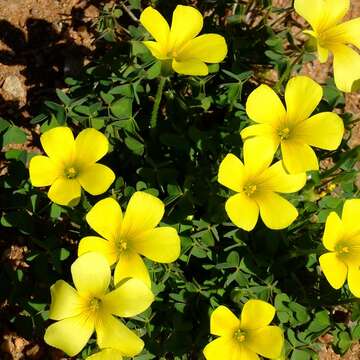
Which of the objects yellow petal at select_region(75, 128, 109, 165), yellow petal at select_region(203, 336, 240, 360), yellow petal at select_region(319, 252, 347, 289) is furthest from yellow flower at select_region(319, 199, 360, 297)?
yellow petal at select_region(75, 128, 109, 165)

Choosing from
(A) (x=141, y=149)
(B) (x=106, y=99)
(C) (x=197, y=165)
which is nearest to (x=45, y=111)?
(B) (x=106, y=99)

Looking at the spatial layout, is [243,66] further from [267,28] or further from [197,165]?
[197,165]

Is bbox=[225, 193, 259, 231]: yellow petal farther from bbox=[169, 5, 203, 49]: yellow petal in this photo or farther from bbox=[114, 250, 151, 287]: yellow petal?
bbox=[169, 5, 203, 49]: yellow petal

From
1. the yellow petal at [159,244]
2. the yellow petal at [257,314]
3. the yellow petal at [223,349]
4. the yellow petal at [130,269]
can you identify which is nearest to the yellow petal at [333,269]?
the yellow petal at [257,314]

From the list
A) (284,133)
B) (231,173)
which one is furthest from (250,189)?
(284,133)

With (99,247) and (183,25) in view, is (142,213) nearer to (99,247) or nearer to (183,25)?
(99,247)

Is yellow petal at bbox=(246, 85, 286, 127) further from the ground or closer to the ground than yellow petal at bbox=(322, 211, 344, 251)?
further from the ground
